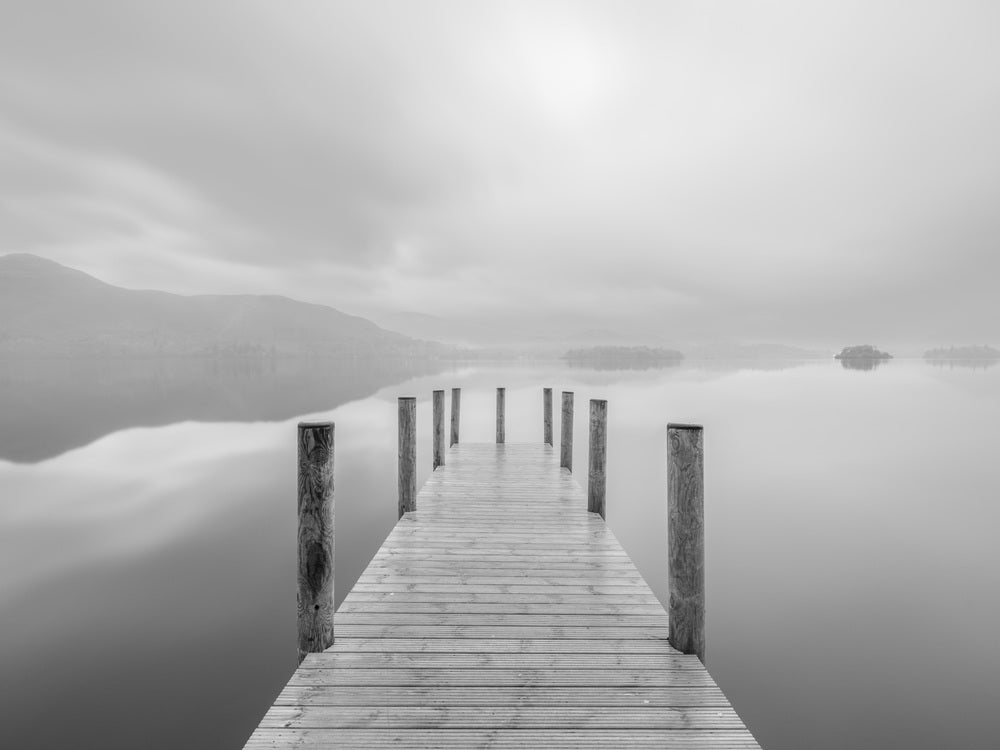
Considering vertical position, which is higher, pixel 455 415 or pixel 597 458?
pixel 455 415

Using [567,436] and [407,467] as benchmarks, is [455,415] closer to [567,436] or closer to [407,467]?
[567,436]

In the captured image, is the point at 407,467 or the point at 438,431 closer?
the point at 407,467

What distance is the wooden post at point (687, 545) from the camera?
379 centimetres

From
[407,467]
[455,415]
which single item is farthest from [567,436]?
[455,415]

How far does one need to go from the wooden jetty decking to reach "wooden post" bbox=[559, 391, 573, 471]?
14.0ft

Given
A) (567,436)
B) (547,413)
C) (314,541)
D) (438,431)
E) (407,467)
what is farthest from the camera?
(547,413)

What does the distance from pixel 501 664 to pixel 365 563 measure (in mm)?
6929

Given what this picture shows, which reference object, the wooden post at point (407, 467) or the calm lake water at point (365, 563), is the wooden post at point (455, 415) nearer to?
the calm lake water at point (365, 563)

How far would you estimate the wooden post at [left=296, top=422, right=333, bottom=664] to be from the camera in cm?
374

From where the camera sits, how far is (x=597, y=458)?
7.64 metres

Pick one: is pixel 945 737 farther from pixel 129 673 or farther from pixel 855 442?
pixel 855 442

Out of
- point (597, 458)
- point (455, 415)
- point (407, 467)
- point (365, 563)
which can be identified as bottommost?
point (365, 563)

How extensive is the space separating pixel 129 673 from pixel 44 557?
19.7 feet

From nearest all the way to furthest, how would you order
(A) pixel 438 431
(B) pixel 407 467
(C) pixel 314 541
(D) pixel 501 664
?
(D) pixel 501 664 → (C) pixel 314 541 → (B) pixel 407 467 → (A) pixel 438 431
